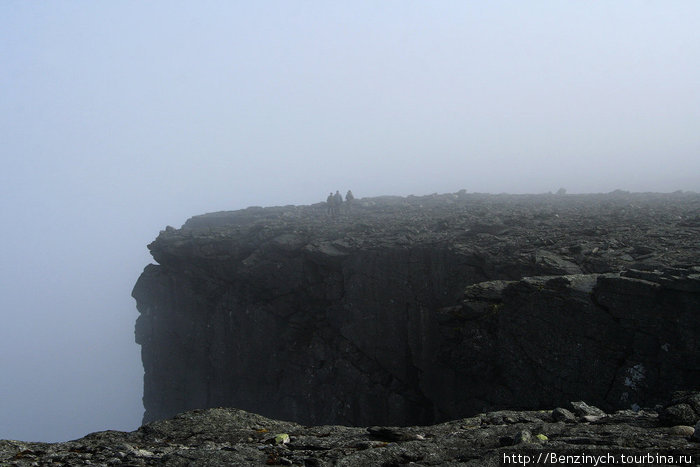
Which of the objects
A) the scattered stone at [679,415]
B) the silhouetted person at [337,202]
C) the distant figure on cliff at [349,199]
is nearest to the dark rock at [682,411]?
the scattered stone at [679,415]

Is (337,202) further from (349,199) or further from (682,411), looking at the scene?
(682,411)

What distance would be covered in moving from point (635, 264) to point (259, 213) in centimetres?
3905

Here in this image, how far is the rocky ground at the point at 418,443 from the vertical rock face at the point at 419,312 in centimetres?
646

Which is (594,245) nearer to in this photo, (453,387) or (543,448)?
(453,387)

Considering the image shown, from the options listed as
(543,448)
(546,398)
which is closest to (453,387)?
(546,398)

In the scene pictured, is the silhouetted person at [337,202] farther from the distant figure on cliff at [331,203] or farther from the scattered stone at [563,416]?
the scattered stone at [563,416]

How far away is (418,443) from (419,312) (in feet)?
60.2

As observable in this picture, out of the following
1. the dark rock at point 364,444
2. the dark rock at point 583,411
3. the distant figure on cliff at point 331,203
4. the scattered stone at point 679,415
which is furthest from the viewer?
the distant figure on cliff at point 331,203

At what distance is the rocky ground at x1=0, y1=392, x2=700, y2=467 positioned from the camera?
30.1 feet

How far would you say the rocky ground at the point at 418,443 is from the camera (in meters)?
9.19

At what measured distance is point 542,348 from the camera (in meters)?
19.5

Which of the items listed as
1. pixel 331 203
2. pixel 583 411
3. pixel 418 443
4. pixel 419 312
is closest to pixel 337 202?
pixel 331 203

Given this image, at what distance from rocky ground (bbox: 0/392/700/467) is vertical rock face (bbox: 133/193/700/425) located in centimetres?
646

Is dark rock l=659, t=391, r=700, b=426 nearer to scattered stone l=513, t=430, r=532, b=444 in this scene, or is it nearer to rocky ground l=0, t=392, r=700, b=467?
rocky ground l=0, t=392, r=700, b=467
